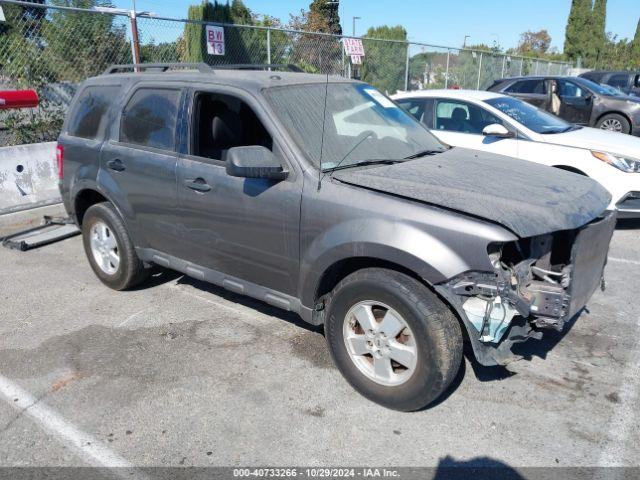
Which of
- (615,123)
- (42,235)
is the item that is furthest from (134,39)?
(615,123)

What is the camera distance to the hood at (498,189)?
283 centimetres

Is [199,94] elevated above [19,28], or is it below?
below

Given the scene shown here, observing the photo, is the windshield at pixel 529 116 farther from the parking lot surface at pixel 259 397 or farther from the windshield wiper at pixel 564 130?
the parking lot surface at pixel 259 397

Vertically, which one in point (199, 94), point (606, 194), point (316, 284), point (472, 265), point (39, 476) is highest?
point (199, 94)

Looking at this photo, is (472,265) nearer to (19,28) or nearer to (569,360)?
(569,360)

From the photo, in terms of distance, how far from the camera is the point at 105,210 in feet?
15.4

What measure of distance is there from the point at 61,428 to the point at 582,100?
1287cm

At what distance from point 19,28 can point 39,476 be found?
7517 mm

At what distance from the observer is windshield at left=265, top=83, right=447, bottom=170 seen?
352 centimetres

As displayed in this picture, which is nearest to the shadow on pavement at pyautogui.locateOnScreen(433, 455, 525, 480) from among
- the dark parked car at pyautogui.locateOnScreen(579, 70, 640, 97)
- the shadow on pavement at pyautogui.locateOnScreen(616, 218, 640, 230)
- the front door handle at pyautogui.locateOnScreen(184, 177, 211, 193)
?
the front door handle at pyautogui.locateOnScreen(184, 177, 211, 193)

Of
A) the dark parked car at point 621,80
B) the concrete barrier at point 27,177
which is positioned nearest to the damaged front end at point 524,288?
the concrete barrier at point 27,177

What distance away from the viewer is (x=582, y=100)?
12.5 meters

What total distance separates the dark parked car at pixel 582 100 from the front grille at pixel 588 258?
31.0 ft

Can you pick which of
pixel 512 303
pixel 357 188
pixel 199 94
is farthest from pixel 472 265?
pixel 199 94
